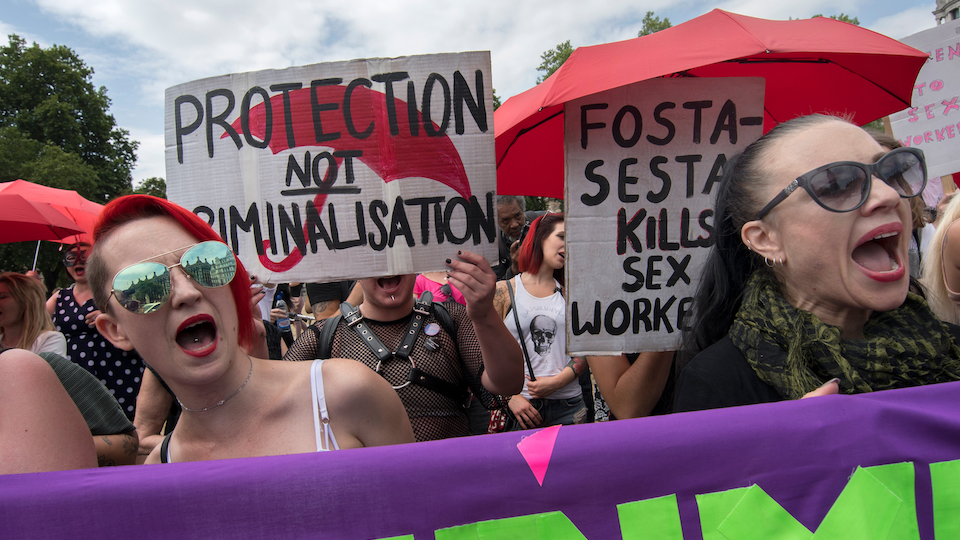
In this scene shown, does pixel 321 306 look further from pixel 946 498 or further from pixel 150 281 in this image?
pixel 946 498

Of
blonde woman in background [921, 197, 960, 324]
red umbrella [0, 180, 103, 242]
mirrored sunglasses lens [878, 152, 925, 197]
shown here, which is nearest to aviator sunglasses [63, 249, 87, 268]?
red umbrella [0, 180, 103, 242]

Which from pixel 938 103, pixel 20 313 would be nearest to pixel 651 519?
pixel 938 103

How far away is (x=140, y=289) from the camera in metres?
1.38

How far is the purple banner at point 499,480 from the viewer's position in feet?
3.56

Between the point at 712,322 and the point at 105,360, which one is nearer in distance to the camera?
the point at 712,322

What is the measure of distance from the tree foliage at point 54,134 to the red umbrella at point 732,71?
31256 mm

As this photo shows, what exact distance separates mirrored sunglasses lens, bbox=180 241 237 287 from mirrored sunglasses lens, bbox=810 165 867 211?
1.54 meters

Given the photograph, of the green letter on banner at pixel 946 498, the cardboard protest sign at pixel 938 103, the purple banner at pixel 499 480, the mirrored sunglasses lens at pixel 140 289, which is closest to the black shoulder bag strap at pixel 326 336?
the mirrored sunglasses lens at pixel 140 289

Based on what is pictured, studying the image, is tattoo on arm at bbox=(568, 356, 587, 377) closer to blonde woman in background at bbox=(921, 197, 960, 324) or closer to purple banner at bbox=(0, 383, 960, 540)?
blonde woman in background at bbox=(921, 197, 960, 324)

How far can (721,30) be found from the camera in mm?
1939

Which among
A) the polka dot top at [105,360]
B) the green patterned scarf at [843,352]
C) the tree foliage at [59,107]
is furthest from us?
the tree foliage at [59,107]

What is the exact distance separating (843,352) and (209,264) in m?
1.65

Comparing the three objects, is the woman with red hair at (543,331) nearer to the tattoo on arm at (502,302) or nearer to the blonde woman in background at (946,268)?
the tattoo on arm at (502,302)

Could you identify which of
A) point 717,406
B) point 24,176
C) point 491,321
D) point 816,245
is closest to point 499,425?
point 491,321
